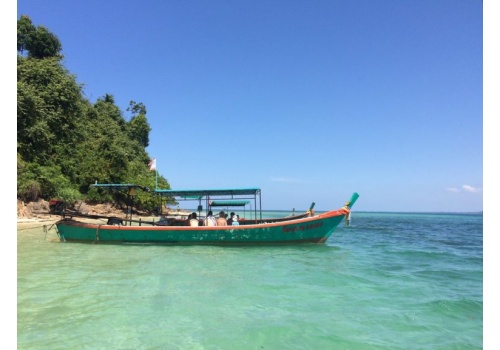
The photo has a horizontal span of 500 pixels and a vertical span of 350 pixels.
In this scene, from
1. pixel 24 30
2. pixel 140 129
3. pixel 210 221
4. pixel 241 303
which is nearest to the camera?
pixel 241 303

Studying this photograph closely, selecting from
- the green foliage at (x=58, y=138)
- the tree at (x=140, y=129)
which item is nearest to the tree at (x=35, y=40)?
the green foliage at (x=58, y=138)

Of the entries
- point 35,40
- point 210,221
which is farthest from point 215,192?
point 35,40

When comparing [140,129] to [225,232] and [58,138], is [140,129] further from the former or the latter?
[225,232]

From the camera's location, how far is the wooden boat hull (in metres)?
13.0

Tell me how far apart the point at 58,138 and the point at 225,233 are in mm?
19877

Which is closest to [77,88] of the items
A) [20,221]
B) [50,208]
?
[50,208]

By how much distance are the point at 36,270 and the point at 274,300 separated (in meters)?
5.91

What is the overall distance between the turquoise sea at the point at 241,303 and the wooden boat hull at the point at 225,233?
6.52 ft

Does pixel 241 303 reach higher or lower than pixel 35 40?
lower

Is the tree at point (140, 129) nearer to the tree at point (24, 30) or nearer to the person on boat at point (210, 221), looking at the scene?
the tree at point (24, 30)

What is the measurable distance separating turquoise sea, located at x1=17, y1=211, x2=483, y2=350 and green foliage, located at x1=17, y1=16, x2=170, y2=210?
13382 millimetres

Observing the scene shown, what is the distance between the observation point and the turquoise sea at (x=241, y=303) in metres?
4.61

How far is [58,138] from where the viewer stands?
26.4 m

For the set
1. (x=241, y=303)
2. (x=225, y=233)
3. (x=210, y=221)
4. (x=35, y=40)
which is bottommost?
(x=241, y=303)
